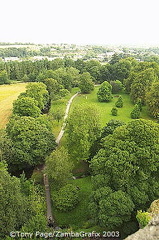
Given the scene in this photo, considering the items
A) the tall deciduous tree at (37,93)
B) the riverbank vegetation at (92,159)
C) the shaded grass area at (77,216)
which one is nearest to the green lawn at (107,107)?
the riverbank vegetation at (92,159)

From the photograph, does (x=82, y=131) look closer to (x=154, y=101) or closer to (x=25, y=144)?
(x=25, y=144)

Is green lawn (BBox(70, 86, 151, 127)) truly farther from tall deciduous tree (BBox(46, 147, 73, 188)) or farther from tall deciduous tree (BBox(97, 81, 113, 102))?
tall deciduous tree (BBox(46, 147, 73, 188))

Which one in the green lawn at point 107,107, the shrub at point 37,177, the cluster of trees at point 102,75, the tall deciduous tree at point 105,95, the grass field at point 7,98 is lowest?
the shrub at point 37,177

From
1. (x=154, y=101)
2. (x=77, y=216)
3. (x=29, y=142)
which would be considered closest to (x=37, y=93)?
(x=29, y=142)

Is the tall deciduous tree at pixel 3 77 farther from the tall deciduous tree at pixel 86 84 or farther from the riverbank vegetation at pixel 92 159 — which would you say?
the riverbank vegetation at pixel 92 159

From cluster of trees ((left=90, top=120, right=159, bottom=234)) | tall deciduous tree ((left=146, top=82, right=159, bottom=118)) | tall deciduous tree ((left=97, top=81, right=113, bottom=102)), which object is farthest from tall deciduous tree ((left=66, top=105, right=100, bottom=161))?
tall deciduous tree ((left=97, top=81, right=113, bottom=102))

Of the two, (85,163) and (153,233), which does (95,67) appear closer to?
(85,163)

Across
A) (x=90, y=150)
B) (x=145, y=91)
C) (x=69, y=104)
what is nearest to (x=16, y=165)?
(x=90, y=150)
